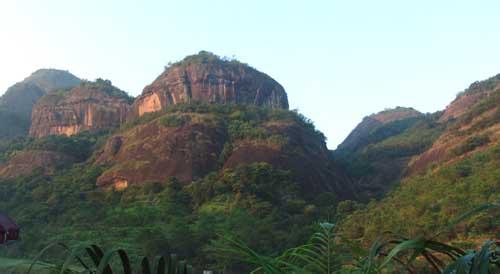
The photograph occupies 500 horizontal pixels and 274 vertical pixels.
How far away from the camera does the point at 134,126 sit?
42031 mm

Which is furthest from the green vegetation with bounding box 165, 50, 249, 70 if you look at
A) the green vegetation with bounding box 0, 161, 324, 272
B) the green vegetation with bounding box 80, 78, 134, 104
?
the green vegetation with bounding box 0, 161, 324, 272

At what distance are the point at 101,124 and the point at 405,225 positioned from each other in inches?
1644

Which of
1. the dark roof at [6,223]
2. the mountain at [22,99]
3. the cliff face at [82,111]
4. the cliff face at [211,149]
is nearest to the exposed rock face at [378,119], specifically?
the cliff face at [82,111]

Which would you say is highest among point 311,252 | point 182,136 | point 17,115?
point 17,115

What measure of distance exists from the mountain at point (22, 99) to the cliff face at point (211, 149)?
35607mm

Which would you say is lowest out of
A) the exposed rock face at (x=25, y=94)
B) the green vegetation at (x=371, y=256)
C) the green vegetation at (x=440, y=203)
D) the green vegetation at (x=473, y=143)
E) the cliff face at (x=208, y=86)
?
the green vegetation at (x=440, y=203)

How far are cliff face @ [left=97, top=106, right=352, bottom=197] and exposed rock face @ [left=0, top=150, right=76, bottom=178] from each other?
3.77m

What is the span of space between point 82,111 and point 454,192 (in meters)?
44.3

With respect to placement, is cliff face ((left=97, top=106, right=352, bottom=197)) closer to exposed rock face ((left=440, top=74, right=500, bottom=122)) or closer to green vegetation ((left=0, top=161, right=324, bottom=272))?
green vegetation ((left=0, top=161, right=324, bottom=272))

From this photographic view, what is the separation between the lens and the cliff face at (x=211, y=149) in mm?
32375

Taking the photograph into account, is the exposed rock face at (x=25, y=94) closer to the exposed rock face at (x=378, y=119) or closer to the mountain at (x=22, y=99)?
the mountain at (x=22, y=99)

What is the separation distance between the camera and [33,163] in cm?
4009

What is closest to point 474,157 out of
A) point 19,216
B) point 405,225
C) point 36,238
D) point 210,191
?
point 405,225

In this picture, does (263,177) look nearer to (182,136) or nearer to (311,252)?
(182,136)
